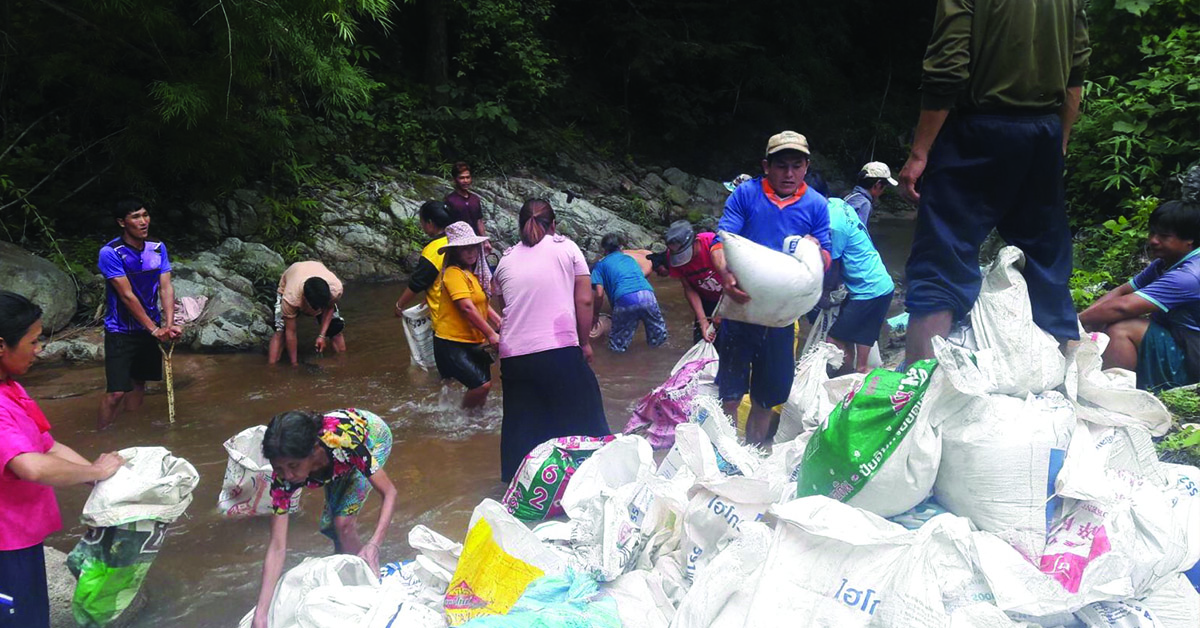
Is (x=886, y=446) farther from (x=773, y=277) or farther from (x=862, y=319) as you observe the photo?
(x=862, y=319)

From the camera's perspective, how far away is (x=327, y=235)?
10.3 meters

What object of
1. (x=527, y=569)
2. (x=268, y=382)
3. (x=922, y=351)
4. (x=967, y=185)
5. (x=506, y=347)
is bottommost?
(x=268, y=382)

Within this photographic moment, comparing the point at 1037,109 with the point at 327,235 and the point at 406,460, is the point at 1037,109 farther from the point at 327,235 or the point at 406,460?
the point at 327,235

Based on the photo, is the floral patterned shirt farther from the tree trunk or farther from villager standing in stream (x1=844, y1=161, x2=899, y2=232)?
the tree trunk

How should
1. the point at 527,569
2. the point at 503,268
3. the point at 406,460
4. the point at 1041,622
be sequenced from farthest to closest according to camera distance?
the point at 406,460, the point at 503,268, the point at 527,569, the point at 1041,622

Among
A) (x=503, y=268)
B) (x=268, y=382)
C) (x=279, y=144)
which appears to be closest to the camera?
(x=503, y=268)

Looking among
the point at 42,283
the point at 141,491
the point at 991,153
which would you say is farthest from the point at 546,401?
the point at 42,283

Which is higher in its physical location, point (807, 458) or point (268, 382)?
point (807, 458)

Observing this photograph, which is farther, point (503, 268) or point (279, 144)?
point (279, 144)

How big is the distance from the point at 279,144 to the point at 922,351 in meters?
9.41

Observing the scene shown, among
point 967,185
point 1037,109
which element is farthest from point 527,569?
point 1037,109

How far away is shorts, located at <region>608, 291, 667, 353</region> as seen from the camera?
5.99 meters

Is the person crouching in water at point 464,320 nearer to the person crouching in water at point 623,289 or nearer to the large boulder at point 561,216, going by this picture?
the person crouching in water at point 623,289

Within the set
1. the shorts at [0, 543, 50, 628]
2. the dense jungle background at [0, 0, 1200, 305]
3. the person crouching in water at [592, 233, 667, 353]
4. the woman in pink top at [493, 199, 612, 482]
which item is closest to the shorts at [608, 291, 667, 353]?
the person crouching in water at [592, 233, 667, 353]
